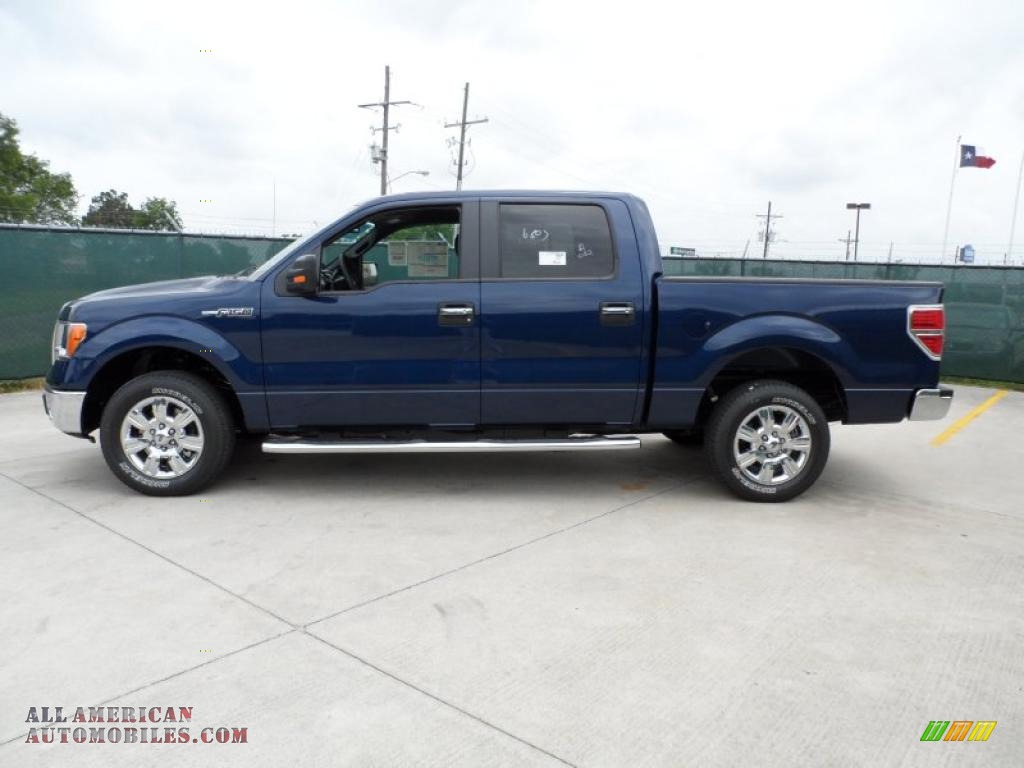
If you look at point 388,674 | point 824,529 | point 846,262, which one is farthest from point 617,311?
point 846,262

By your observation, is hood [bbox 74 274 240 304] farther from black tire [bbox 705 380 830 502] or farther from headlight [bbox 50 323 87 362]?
black tire [bbox 705 380 830 502]

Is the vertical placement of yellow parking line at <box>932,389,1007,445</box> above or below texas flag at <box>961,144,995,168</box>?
below

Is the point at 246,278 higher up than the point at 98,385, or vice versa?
the point at 246,278

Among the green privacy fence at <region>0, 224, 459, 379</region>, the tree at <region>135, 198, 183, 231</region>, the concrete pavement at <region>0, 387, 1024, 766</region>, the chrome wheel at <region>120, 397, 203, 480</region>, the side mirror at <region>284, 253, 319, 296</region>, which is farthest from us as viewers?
the tree at <region>135, 198, 183, 231</region>

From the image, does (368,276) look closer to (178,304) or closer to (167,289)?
(178,304)

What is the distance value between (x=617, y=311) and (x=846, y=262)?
32.1 ft

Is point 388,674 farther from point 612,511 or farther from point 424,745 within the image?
point 612,511

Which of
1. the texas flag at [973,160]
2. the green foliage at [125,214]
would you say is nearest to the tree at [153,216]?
the green foliage at [125,214]

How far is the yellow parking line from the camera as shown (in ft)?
24.2

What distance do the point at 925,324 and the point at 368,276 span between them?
3.64 metres

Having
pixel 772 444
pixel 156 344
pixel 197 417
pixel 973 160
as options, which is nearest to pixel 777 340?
pixel 772 444

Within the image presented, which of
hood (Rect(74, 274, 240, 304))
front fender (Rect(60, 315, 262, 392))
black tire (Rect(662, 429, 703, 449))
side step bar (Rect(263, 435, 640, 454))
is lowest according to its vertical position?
black tire (Rect(662, 429, 703, 449))

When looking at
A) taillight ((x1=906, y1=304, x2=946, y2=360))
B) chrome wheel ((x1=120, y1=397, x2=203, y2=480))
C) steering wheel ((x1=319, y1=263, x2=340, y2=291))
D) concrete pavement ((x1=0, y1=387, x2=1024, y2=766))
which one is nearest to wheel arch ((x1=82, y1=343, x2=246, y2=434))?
chrome wheel ((x1=120, y1=397, x2=203, y2=480))

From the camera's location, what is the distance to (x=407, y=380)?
16.0ft
